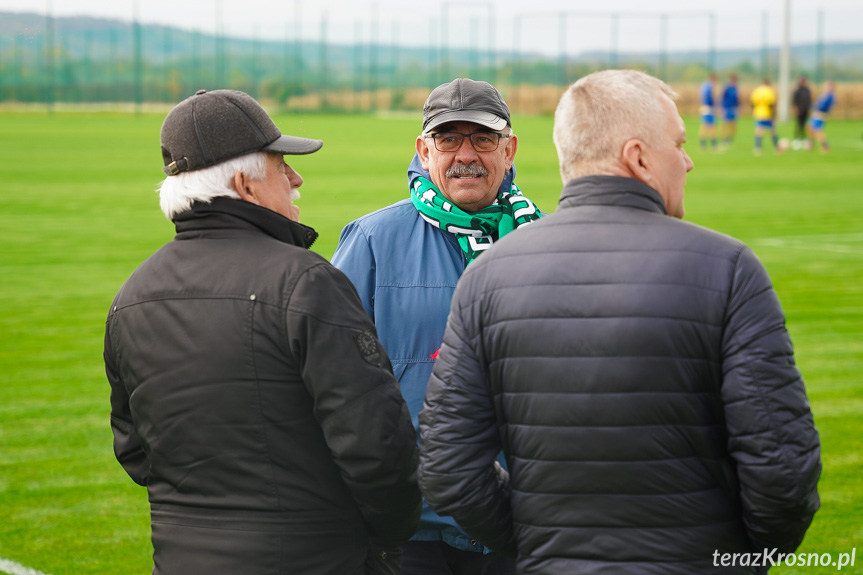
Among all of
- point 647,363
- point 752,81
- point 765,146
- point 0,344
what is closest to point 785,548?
point 647,363

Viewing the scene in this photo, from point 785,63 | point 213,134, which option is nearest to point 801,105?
point 785,63

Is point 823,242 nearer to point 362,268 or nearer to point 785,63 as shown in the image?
point 362,268

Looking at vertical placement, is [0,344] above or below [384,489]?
below

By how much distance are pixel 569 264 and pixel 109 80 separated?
63.9m

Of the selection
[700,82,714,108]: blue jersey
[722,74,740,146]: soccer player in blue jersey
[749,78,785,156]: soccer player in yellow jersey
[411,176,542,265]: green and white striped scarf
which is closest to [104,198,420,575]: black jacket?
[411,176,542,265]: green and white striped scarf

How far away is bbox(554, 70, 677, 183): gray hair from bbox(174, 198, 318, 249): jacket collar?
77 cm

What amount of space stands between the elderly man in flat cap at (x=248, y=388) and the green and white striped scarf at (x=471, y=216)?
0.84 meters

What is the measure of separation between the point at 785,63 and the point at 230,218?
44480 mm

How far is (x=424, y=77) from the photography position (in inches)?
2714

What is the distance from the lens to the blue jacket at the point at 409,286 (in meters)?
3.34

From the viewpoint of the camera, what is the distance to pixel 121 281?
39.0 ft

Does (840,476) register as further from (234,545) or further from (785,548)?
(234,545)

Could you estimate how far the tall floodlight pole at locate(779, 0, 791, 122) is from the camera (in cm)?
4022

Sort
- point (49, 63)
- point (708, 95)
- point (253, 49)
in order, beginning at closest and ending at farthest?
point (708, 95) < point (49, 63) < point (253, 49)
